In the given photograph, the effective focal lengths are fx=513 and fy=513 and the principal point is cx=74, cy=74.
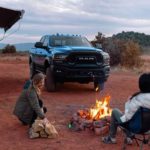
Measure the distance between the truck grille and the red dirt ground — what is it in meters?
1.07

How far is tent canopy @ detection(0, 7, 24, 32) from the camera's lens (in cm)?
1825

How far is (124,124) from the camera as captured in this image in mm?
8445

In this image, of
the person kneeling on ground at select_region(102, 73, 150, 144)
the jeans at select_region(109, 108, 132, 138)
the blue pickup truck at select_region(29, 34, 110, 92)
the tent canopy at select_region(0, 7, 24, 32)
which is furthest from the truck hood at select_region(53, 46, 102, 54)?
the person kneeling on ground at select_region(102, 73, 150, 144)

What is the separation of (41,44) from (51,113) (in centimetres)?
562

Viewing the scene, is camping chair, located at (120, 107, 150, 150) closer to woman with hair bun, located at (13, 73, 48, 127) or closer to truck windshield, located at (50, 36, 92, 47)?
woman with hair bun, located at (13, 73, 48, 127)

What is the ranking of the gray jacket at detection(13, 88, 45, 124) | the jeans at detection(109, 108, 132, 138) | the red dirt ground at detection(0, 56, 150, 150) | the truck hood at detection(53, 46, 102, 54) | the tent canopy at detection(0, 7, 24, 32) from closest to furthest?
the jeans at detection(109, 108, 132, 138) → the red dirt ground at detection(0, 56, 150, 150) → the gray jacket at detection(13, 88, 45, 124) → the truck hood at detection(53, 46, 102, 54) → the tent canopy at detection(0, 7, 24, 32)

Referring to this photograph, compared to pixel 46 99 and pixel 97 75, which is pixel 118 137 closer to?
pixel 46 99

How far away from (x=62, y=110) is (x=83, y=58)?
3552 mm

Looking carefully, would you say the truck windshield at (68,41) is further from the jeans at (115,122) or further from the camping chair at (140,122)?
the camping chair at (140,122)

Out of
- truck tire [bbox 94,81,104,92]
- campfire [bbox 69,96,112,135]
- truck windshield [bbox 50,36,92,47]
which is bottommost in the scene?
truck tire [bbox 94,81,104,92]

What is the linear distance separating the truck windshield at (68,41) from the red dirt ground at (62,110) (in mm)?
1571

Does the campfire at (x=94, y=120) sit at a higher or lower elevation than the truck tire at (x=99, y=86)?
higher

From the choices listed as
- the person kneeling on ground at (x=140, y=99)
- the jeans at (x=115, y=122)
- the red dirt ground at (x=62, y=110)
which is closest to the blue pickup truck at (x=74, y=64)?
the red dirt ground at (x=62, y=110)

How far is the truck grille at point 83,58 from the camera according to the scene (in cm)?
1600
